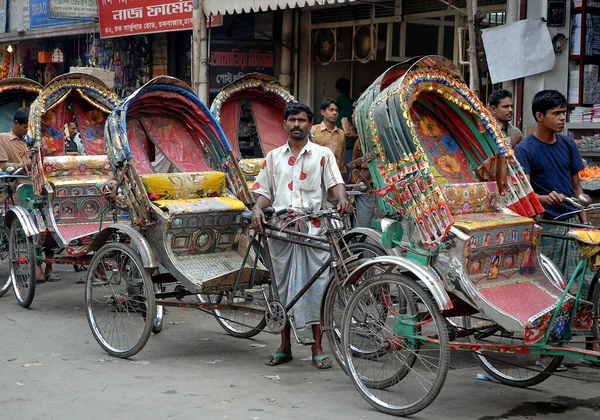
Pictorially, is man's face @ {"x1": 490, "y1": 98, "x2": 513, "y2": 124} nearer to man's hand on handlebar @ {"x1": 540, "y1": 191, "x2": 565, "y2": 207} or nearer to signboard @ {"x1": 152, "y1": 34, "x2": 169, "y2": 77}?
man's hand on handlebar @ {"x1": 540, "y1": 191, "x2": 565, "y2": 207}

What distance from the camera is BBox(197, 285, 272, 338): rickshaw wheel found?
6.34 meters

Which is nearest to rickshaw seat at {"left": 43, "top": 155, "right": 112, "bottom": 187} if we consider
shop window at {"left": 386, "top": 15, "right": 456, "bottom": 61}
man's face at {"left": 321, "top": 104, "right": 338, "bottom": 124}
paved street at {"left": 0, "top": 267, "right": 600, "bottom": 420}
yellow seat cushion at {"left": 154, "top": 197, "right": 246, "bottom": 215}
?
paved street at {"left": 0, "top": 267, "right": 600, "bottom": 420}

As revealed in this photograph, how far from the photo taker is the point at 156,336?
23.2ft

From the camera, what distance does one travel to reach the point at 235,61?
13625 mm

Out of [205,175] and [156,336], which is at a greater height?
[205,175]

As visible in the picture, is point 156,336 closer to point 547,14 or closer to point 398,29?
point 547,14

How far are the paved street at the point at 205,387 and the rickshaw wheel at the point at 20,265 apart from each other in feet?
3.12

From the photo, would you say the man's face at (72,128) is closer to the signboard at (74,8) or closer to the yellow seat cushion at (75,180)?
the yellow seat cushion at (75,180)

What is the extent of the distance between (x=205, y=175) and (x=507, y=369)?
2.69m

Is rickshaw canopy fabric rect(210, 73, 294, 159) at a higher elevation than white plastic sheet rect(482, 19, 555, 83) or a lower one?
lower

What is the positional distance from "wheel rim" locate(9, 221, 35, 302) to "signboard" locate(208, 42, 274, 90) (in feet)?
17.9

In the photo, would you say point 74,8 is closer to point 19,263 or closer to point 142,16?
point 142,16

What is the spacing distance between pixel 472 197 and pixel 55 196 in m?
4.24

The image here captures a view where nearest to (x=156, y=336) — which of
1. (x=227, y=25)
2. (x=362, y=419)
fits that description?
(x=362, y=419)
